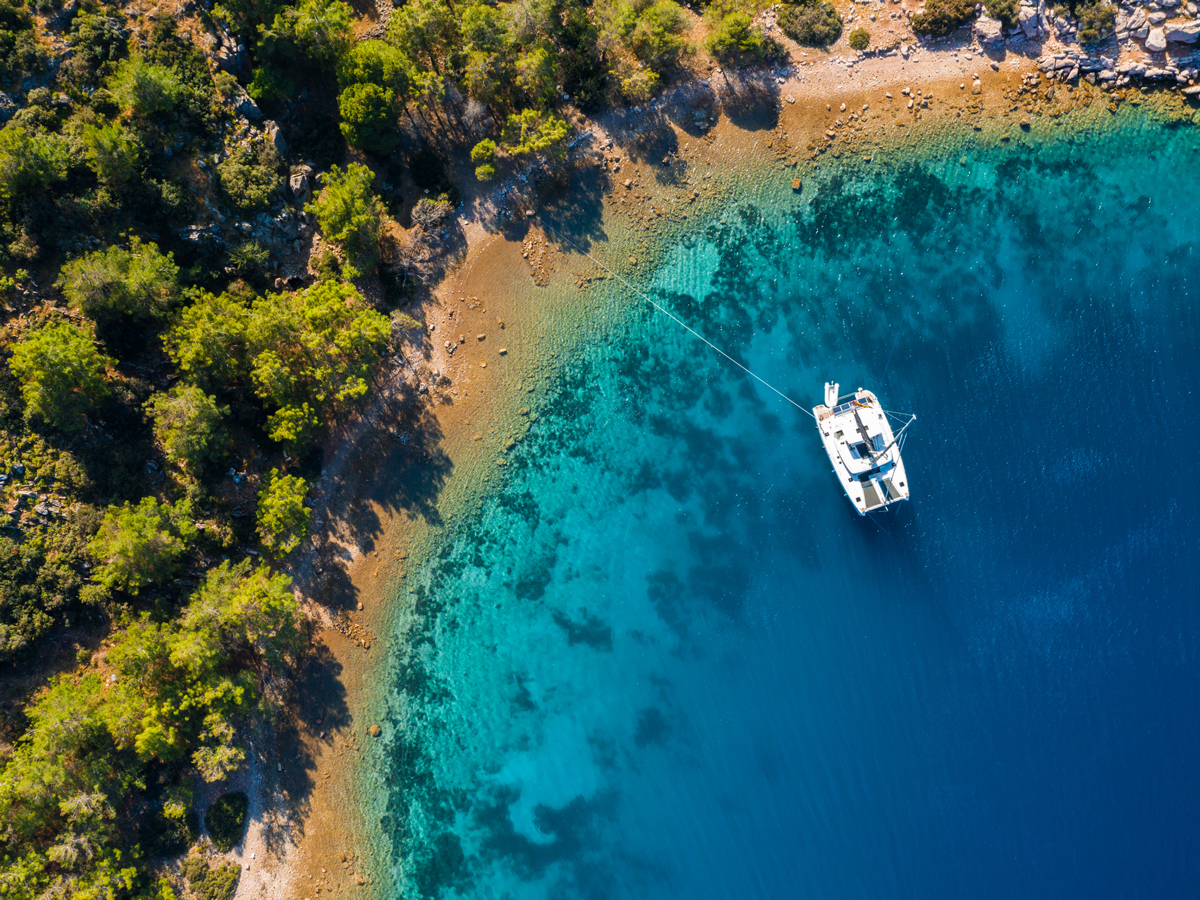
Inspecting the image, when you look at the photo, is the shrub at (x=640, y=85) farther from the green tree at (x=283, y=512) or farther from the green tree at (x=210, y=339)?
the green tree at (x=283, y=512)

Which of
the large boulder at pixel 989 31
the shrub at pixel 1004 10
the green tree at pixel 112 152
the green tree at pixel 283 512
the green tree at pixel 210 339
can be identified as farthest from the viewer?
the large boulder at pixel 989 31

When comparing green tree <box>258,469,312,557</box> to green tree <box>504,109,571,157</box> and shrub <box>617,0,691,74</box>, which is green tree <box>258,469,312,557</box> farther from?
shrub <box>617,0,691,74</box>

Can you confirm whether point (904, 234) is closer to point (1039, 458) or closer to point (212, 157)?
point (1039, 458)

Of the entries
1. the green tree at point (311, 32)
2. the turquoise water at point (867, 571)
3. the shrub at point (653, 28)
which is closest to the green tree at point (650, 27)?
the shrub at point (653, 28)

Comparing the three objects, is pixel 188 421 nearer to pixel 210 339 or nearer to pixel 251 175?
pixel 210 339

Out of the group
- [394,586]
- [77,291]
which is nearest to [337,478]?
[394,586]

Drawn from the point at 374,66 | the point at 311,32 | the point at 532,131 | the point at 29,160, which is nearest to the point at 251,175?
the point at 311,32
